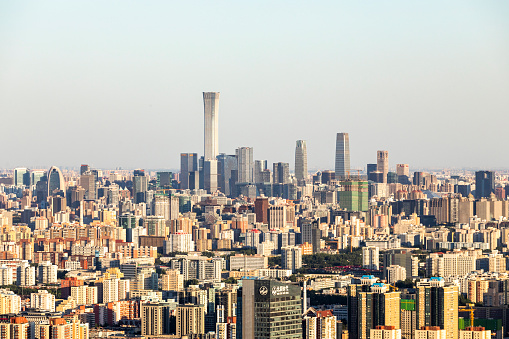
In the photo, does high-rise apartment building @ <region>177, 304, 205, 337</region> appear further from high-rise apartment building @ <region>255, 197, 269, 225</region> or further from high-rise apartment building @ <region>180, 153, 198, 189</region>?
high-rise apartment building @ <region>180, 153, 198, 189</region>

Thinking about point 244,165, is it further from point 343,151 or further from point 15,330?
point 15,330

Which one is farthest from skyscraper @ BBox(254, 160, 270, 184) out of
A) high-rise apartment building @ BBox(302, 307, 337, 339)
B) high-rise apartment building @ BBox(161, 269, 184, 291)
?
high-rise apartment building @ BBox(302, 307, 337, 339)

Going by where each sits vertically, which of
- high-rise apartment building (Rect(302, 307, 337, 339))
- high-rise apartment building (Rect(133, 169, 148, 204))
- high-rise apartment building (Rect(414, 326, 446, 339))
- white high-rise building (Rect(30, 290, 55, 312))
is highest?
high-rise apartment building (Rect(133, 169, 148, 204))

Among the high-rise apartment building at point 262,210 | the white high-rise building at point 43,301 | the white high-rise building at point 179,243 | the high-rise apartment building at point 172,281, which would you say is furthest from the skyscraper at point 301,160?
the white high-rise building at point 43,301

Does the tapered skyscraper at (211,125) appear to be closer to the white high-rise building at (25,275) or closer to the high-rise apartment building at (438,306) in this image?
the white high-rise building at (25,275)

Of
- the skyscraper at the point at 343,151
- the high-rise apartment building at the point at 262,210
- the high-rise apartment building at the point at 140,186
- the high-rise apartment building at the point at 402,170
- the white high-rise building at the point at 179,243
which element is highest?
the skyscraper at the point at 343,151

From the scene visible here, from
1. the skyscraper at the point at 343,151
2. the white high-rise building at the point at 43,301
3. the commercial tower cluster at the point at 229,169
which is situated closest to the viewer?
the white high-rise building at the point at 43,301
